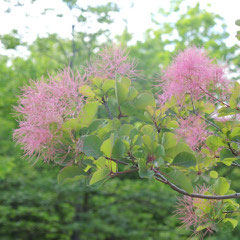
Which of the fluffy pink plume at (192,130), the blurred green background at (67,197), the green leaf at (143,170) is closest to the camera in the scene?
the green leaf at (143,170)

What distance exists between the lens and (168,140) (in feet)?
3.59

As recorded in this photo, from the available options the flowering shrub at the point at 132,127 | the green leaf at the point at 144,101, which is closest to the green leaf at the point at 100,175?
the flowering shrub at the point at 132,127

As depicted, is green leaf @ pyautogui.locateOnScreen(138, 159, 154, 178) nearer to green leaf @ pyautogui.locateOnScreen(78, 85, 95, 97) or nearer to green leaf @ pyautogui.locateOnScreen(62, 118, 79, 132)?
green leaf @ pyautogui.locateOnScreen(62, 118, 79, 132)

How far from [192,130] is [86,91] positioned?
49cm

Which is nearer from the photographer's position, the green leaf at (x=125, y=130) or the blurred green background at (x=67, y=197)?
the green leaf at (x=125, y=130)

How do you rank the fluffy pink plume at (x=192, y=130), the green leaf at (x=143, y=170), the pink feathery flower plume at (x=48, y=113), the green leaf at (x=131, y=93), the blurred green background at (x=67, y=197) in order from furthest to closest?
the blurred green background at (x=67, y=197), the fluffy pink plume at (x=192, y=130), the green leaf at (x=131, y=93), the pink feathery flower plume at (x=48, y=113), the green leaf at (x=143, y=170)

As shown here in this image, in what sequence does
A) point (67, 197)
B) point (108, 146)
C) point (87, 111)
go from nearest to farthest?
point (108, 146) < point (87, 111) < point (67, 197)

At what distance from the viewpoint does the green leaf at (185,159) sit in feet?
3.62

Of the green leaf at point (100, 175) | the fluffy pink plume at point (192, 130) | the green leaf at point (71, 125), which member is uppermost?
the green leaf at point (71, 125)

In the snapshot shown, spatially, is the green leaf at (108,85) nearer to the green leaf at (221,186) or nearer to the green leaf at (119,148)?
the green leaf at (119,148)

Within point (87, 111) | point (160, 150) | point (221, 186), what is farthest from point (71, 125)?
point (221, 186)

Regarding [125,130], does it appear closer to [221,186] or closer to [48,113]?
[48,113]

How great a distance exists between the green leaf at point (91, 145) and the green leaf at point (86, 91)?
26 centimetres

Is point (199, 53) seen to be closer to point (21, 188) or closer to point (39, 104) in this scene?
point (39, 104)
